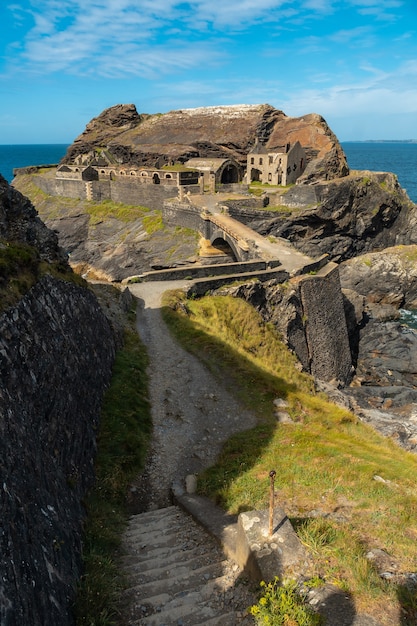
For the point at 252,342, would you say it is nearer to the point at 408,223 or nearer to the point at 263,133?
the point at 408,223

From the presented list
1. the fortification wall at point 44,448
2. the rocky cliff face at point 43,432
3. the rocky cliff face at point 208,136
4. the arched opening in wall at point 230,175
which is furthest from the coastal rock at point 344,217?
the fortification wall at point 44,448

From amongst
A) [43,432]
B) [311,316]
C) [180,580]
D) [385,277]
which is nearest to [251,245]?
[311,316]

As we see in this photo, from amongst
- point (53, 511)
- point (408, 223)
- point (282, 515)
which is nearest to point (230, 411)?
point (282, 515)

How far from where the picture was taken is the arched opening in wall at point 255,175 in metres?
61.6

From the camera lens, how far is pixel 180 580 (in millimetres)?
7410

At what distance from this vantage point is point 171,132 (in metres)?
73.8

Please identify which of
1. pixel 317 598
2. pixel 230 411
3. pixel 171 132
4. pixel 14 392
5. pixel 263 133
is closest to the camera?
pixel 317 598

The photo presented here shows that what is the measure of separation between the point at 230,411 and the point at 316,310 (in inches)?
565

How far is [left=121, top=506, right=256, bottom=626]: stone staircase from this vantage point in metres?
6.56

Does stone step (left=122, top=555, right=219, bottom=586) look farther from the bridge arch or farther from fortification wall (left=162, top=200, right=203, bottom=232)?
fortification wall (left=162, top=200, right=203, bottom=232)

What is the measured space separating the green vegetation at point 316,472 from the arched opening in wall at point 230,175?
44226mm

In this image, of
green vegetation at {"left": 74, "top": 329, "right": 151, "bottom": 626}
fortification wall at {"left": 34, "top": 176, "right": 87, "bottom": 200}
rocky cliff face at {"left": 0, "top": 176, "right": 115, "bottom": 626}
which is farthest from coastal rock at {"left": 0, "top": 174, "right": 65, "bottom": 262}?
fortification wall at {"left": 34, "top": 176, "right": 87, "bottom": 200}

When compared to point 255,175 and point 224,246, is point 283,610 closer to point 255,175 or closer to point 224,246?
point 224,246

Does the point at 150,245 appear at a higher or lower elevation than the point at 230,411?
higher
